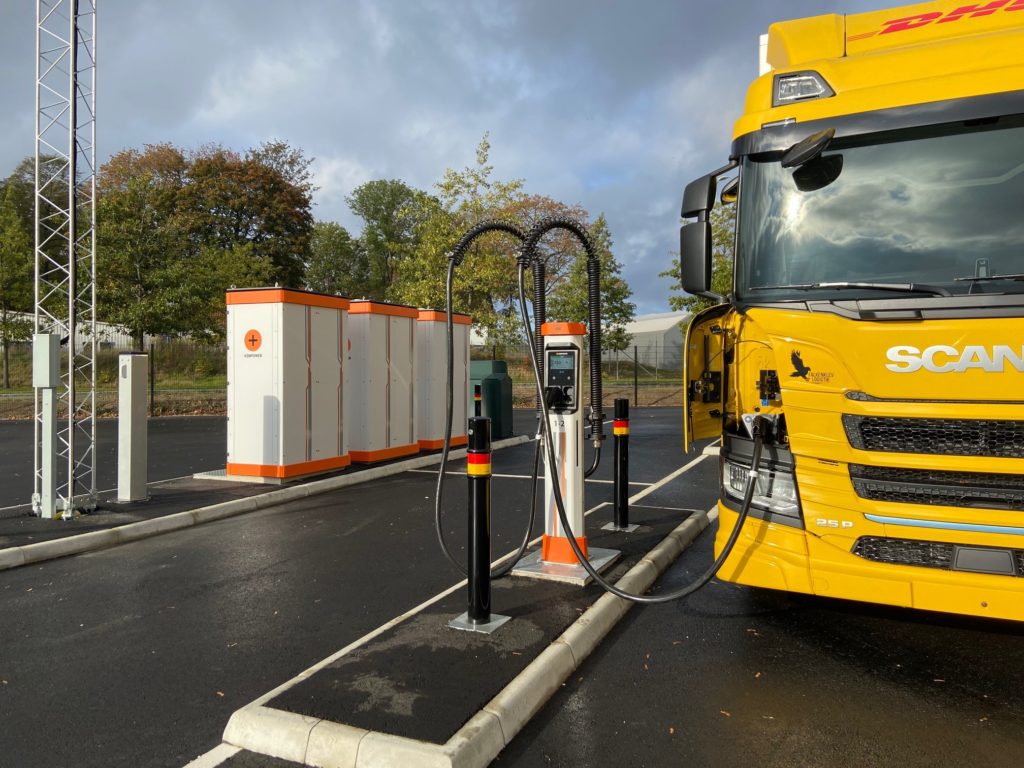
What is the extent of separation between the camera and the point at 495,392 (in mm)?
13836

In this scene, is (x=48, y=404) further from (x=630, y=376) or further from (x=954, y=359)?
(x=630, y=376)

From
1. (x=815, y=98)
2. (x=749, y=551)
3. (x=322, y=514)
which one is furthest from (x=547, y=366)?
(x=322, y=514)

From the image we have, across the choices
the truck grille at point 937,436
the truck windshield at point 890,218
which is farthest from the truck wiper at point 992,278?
the truck grille at point 937,436

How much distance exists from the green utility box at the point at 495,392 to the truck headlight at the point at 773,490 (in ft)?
30.6

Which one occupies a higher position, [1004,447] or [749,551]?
[1004,447]

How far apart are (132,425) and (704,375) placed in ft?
20.4

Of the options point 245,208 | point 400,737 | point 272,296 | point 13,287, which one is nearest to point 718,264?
point 272,296

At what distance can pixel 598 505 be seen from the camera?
8.12 metres

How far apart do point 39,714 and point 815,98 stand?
5.38m

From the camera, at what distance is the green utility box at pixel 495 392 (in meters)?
13.7

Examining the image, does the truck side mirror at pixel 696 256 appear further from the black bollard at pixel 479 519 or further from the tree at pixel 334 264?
the tree at pixel 334 264

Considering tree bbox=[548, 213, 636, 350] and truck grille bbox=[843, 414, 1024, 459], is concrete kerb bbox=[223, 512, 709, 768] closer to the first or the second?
truck grille bbox=[843, 414, 1024, 459]

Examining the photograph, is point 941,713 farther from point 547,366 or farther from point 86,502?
point 86,502

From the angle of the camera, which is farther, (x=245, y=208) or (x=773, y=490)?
(x=245, y=208)
